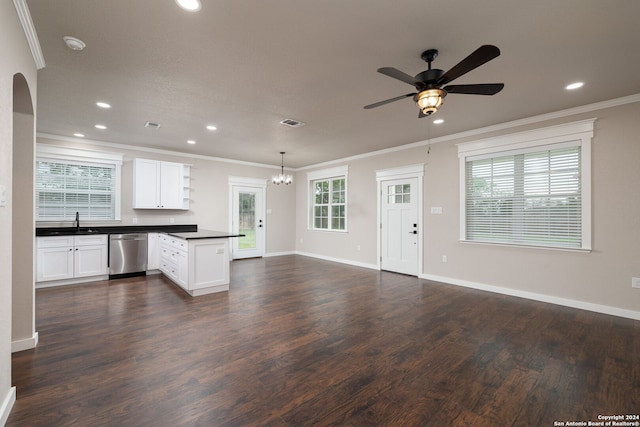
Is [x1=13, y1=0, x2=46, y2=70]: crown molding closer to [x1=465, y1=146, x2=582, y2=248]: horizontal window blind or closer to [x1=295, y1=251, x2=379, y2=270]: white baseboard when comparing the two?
[x1=465, y1=146, x2=582, y2=248]: horizontal window blind

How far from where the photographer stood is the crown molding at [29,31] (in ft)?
6.21

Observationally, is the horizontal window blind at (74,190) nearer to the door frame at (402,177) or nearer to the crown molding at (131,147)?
the crown molding at (131,147)

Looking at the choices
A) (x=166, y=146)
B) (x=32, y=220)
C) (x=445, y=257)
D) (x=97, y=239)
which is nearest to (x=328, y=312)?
(x=445, y=257)

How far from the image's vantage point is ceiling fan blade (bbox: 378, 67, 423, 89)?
6.68 ft

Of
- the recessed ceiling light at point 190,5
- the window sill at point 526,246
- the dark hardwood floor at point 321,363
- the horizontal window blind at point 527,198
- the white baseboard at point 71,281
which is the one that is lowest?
the dark hardwood floor at point 321,363

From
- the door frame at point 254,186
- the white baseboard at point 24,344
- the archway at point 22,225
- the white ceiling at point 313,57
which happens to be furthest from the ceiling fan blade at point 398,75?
the door frame at point 254,186

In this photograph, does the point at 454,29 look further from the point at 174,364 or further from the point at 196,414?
the point at 174,364

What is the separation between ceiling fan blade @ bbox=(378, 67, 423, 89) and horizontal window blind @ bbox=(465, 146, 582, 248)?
3.04 metres

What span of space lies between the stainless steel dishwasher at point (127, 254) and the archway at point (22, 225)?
2.92 meters

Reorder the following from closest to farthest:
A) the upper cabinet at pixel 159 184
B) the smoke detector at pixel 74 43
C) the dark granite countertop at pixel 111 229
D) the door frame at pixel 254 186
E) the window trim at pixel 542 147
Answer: the smoke detector at pixel 74 43 < the window trim at pixel 542 147 < the dark granite countertop at pixel 111 229 < the upper cabinet at pixel 159 184 < the door frame at pixel 254 186

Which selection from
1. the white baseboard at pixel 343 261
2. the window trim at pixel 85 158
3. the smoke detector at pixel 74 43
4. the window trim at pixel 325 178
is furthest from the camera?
the window trim at pixel 325 178

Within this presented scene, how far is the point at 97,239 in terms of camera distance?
5.15 m

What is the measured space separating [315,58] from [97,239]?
518 cm

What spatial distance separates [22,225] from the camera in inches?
97.9
